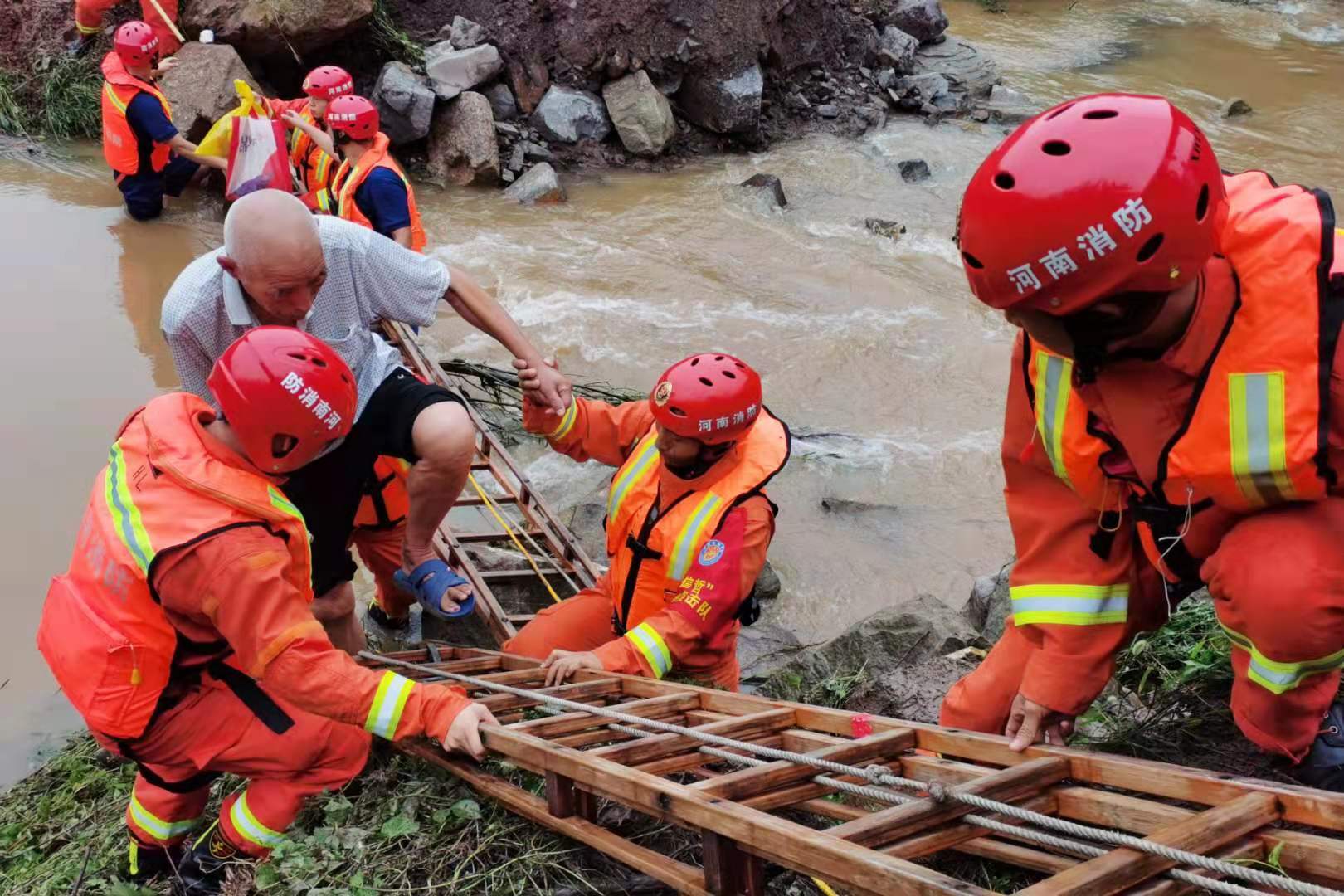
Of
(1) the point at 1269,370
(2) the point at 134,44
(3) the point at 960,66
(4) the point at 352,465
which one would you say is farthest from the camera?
(3) the point at 960,66

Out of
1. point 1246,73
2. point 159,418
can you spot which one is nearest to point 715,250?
point 159,418

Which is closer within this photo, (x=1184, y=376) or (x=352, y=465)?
(x=1184, y=376)

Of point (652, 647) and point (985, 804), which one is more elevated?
point (985, 804)

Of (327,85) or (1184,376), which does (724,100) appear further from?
(1184,376)

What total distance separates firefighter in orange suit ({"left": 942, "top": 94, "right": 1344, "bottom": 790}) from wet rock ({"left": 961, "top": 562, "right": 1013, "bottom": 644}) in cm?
220

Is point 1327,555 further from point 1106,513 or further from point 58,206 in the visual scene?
point 58,206

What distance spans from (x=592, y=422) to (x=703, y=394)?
0.78 meters

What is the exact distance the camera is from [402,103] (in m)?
11.0

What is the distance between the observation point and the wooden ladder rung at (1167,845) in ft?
5.64

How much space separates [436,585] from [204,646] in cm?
143

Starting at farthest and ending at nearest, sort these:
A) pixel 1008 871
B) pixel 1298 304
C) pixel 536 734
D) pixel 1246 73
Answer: pixel 1246 73 < pixel 536 734 < pixel 1008 871 < pixel 1298 304

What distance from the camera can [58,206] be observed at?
31.9 feet

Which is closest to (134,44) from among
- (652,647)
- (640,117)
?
(640,117)

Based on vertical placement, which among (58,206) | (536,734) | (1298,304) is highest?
(1298,304)
